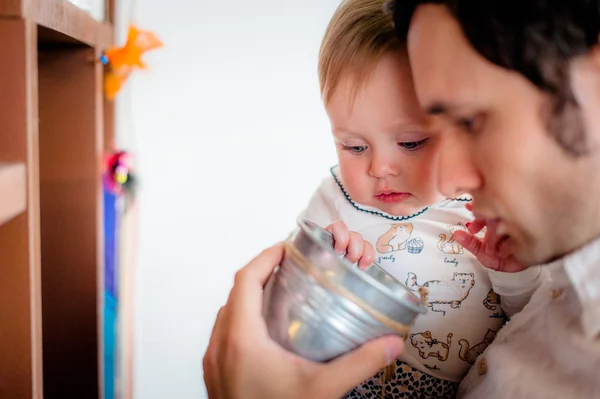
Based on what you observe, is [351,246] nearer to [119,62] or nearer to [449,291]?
[449,291]

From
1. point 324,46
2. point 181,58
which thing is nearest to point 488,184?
point 324,46

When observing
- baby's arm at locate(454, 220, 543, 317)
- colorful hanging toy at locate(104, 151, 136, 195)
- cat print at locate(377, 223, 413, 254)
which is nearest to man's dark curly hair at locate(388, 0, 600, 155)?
baby's arm at locate(454, 220, 543, 317)

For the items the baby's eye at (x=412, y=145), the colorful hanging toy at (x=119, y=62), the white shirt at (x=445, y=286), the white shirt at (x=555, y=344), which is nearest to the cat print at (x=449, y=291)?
the white shirt at (x=445, y=286)

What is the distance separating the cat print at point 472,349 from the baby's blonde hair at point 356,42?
0.43 m

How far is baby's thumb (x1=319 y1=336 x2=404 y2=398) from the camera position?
0.50 metres

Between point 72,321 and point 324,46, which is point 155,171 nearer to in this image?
point 72,321

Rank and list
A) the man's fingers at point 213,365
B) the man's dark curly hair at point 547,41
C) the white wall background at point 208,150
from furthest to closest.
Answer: the white wall background at point 208,150 < the man's fingers at point 213,365 < the man's dark curly hair at point 547,41

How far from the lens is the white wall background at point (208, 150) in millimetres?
1633

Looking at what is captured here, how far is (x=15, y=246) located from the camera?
0.61m

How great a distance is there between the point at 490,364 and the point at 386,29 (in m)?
0.47

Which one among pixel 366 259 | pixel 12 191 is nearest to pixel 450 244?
pixel 366 259

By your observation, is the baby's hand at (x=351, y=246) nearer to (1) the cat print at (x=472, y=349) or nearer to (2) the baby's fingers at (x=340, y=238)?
(2) the baby's fingers at (x=340, y=238)

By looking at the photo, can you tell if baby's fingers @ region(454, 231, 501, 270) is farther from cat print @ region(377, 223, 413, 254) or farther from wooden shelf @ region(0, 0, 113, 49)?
wooden shelf @ region(0, 0, 113, 49)

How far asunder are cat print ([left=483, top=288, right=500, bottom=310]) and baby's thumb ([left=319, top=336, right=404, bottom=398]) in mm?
395
